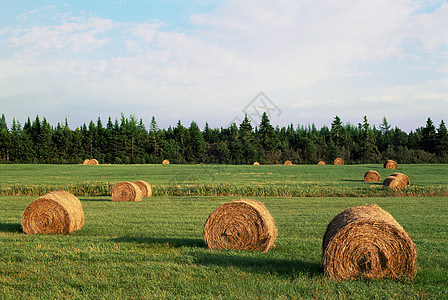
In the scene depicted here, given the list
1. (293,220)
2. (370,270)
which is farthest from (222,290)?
(293,220)

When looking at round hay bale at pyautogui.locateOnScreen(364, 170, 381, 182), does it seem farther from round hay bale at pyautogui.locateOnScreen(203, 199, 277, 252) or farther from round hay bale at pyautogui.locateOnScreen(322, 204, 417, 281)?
round hay bale at pyautogui.locateOnScreen(322, 204, 417, 281)

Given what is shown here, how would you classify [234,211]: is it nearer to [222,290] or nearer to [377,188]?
[222,290]

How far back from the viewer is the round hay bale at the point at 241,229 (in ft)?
32.1

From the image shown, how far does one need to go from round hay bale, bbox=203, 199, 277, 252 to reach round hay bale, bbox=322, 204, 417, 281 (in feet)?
8.70

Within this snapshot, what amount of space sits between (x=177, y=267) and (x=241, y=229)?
239 centimetres

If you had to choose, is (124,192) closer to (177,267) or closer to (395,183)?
(177,267)

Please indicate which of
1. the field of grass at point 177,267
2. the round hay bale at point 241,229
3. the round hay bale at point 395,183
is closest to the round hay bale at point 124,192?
the field of grass at point 177,267

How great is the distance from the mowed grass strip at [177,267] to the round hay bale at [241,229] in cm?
37

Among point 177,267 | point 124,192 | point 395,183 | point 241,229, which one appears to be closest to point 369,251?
point 241,229

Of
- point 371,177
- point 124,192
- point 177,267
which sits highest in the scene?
point 124,192

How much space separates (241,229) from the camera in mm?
9875

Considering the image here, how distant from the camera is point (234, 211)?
10.1 m

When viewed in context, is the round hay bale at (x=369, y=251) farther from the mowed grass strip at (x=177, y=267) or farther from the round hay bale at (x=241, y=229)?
the round hay bale at (x=241, y=229)

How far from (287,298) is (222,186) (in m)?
22.6
